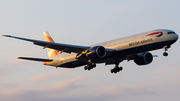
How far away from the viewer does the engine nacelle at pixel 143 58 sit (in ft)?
167

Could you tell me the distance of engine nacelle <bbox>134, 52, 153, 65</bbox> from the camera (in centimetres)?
5094

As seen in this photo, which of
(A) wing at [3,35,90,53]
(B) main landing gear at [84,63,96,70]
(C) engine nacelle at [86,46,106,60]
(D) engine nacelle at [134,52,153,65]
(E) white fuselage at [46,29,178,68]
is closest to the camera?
(E) white fuselage at [46,29,178,68]

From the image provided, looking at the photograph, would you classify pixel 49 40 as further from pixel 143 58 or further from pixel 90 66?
pixel 143 58

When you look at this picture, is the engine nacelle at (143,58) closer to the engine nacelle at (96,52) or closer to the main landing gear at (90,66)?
the main landing gear at (90,66)

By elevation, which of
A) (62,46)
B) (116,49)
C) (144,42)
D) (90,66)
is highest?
(62,46)

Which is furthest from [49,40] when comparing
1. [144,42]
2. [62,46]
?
[144,42]

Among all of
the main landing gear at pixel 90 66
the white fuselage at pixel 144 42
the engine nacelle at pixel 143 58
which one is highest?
the white fuselage at pixel 144 42

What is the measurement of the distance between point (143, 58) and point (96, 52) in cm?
1080

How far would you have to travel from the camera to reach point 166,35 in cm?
4209

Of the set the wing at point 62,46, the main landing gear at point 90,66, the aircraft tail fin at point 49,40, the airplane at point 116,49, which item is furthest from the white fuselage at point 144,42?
the aircraft tail fin at point 49,40

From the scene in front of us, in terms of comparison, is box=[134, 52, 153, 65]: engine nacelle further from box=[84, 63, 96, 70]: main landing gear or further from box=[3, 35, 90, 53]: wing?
box=[3, 35, 90, 53]: wing

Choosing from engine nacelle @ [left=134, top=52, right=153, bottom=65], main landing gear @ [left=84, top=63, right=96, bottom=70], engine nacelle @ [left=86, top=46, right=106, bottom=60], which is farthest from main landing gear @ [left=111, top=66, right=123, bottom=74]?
engine nacelle @ [left=86, top=46, right=106, bottom=60]

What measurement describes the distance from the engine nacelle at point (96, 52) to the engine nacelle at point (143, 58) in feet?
29.5

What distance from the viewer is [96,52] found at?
43781 millimetres
